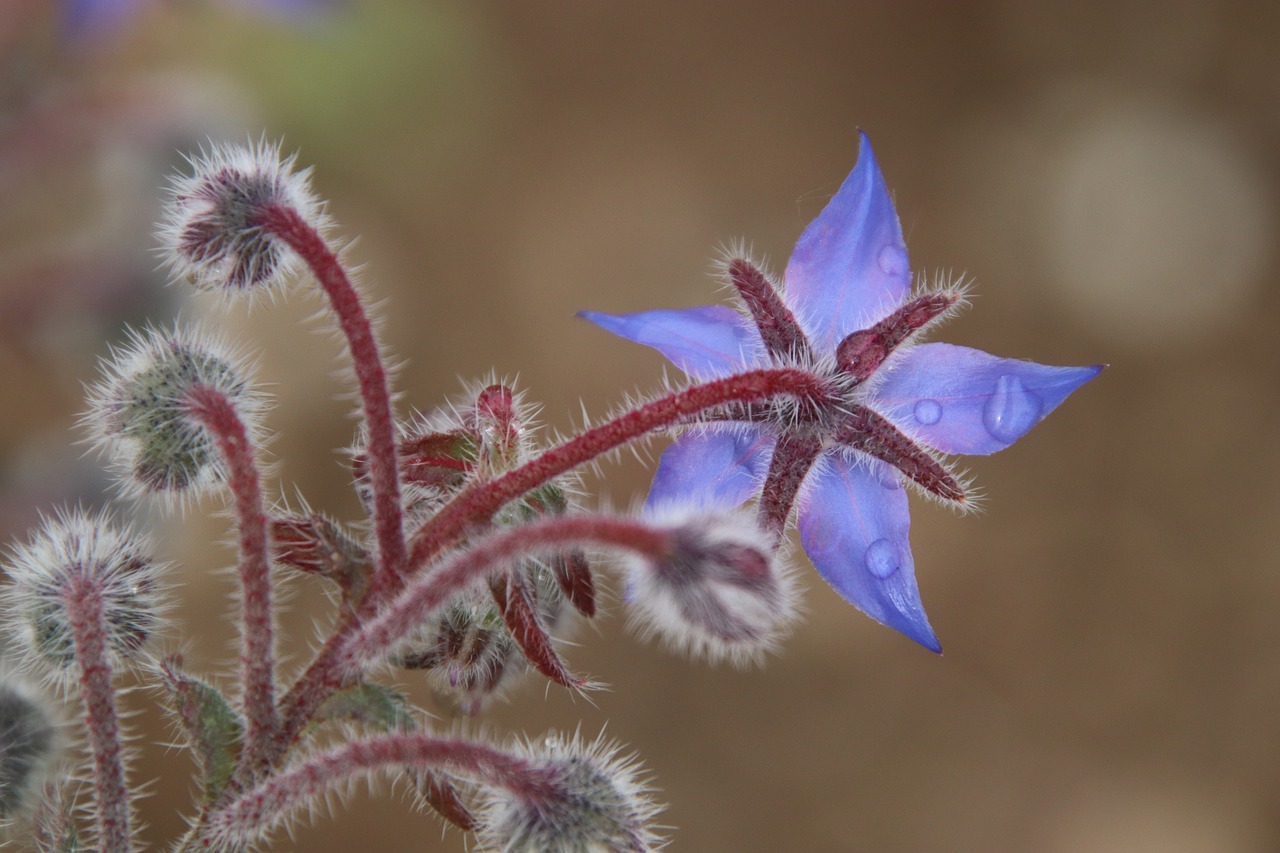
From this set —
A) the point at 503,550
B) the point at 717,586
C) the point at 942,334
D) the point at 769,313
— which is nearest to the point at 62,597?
the point at 503,550

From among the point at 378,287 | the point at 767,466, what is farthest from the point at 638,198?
the point at 767,466

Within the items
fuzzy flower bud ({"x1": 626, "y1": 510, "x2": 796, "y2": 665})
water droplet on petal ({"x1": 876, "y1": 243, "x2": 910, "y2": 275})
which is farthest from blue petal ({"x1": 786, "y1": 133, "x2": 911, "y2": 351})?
fuzzy flower bud ({"x1": 626, "y1": 510, "x2": 796, "y2": 665})

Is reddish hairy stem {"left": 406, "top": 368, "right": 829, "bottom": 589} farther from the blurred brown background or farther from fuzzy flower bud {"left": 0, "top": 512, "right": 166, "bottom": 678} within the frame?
the blurred brown background

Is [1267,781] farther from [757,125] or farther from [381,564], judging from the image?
[381,564]

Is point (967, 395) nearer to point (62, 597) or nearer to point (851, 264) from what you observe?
point (851, 264)

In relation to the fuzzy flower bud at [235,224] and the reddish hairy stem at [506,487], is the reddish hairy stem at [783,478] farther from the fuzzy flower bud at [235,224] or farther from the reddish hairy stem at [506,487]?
the fuzzy flower bud at [235,224]
